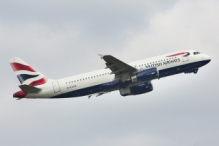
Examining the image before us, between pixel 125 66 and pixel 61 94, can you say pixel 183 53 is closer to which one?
pixel 125 66

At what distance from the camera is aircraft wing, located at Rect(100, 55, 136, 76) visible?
3159 inches

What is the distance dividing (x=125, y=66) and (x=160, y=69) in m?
6.41

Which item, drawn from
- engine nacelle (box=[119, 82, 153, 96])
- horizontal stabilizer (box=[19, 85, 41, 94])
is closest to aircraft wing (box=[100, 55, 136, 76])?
engine nacelle (box=[119, 82, 153, 96])

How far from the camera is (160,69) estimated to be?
8456cm

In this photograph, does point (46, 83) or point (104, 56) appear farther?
point (46, 83)

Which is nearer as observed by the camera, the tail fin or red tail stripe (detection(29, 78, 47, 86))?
red tail stripe (detection(29, 78, 47, 86))

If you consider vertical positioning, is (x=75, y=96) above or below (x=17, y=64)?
below

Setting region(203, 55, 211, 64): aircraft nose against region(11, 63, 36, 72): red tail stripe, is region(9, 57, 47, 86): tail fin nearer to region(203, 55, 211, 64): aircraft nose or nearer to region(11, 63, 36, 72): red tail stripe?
region(11, 63, 36, 72): red tail stripe

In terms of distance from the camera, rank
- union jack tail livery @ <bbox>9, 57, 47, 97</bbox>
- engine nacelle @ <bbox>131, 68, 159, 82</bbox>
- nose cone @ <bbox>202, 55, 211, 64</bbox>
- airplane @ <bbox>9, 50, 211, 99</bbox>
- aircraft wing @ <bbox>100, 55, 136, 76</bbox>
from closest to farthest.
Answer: aircraft wing @ <bbox>100, 55, 136, 76</bbox>, engine nacelle @ <bbox>131, 68, 159, 82</bbox>, airplane @ <bbox>9, 50, 211, 99</bbox>, union jack tail livery @ <bbox>9, 57, 47, 97</bbox>, nose cone @ <bbox>202, 55, 211, 64</bbox>

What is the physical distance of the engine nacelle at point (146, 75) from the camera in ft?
272

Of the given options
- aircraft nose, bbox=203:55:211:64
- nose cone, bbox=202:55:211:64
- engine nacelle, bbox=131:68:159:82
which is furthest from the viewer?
aircraft nose, bbox=203:55:211:64

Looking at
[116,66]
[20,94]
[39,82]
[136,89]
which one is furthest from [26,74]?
[136,89]

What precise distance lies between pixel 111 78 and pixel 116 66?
3.22 metres

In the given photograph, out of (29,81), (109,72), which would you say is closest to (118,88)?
(109,72)
